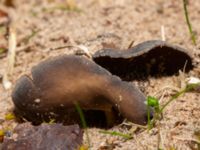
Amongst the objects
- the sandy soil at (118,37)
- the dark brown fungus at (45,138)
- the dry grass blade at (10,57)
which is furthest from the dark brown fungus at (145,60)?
the dry grass blade at (10,57)

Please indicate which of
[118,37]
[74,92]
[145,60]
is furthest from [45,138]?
[118,37]

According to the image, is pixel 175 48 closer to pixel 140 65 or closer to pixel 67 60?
pixel 140 65

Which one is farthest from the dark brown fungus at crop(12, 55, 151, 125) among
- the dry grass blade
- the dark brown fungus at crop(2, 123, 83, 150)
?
the dry grass blade

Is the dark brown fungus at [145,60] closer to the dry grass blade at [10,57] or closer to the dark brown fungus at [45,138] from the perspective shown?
the dark brown fungus at [45,138]

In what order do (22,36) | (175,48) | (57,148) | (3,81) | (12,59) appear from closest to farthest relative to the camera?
(57,148) → (175,48) → (3,81) → (12,59) → (22,36)

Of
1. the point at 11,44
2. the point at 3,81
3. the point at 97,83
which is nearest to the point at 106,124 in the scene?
the point at 97,83
